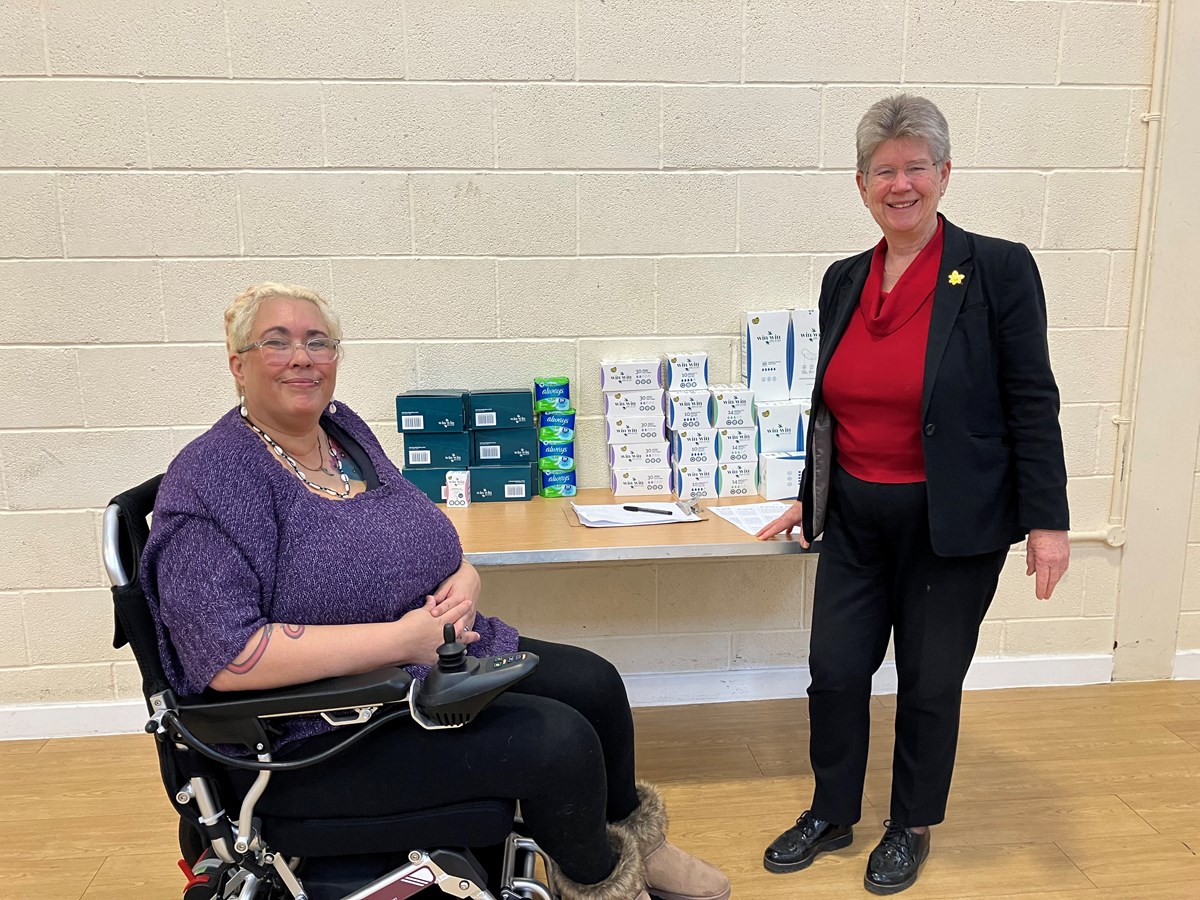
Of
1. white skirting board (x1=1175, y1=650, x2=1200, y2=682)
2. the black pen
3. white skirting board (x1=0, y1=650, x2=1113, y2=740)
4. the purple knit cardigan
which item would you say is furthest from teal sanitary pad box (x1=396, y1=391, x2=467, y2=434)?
white skirting board (x1=1175, y1=650, x2=1200, y2=682)

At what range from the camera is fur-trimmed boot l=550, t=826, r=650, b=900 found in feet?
4.61

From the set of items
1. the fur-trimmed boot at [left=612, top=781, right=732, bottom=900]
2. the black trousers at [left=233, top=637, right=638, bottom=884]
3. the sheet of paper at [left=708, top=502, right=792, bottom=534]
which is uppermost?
the sheet of paper at [left=708, top=502, right=792, bottom=534]

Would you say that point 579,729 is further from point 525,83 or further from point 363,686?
point 525,83

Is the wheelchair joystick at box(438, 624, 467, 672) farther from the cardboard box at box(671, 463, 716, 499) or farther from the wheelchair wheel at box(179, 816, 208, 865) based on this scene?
the cardboard box at box(671, 463, 716, 499)

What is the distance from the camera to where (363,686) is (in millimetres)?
1232

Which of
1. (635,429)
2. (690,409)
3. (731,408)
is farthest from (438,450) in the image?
(731,408)

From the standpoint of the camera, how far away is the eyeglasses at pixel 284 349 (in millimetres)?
1419

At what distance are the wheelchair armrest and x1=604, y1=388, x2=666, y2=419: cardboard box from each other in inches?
51.4

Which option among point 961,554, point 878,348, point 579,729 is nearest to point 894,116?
point 878,348

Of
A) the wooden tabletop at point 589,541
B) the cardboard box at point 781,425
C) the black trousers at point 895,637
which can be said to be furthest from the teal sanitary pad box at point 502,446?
the black trousers at point 895,637

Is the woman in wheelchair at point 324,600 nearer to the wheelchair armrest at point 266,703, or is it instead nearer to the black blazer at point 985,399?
the wheelchair armrest at point 266,703

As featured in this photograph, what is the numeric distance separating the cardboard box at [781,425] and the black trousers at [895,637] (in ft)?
1.62

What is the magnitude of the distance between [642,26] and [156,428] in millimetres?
1783

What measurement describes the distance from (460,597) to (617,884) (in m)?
0.54
